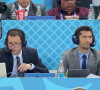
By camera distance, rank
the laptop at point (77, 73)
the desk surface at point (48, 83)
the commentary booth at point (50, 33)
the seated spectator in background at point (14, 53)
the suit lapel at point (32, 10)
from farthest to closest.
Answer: the suit lapel at point (32, 10), the commentary booth at point (50, 33), the seated spectator in background at point (14, 53), the laptop at point (77, 73), the desk surface at point (48, 83)

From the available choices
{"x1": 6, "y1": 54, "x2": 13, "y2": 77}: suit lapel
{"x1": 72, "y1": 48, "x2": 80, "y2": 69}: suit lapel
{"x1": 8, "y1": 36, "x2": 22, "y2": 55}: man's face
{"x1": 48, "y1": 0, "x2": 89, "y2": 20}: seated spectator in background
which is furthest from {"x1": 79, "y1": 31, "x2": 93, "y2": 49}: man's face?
{"x1": 48, "y1": 0, "x2": 89, "y2": 20}: seated spectator in background

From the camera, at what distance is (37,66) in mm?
4207

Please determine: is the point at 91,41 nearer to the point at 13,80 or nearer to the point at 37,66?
the point at 37,66

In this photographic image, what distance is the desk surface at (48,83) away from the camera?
2.87 meters

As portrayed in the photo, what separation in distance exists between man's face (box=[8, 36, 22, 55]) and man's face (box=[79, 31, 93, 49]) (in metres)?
0.72

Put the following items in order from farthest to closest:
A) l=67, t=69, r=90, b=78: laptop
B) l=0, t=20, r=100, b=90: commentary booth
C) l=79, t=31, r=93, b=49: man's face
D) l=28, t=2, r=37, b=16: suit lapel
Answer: l=28, t=2, r=37, b=16: suit lapel → l=0, t=20, r=100, b=90: commentary booth → l=79, t=31, r=93, b=49: man's face → l=67, t=69, r=90, b=78: laptop

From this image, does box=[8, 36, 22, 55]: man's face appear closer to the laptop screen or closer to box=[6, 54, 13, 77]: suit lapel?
box=[6, 54, 13, 77]: suit lapel

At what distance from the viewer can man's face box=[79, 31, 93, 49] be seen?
13.8 feet

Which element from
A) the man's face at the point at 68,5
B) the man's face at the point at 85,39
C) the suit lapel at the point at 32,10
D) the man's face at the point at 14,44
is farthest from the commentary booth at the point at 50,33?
the man's face at the point at 14,44

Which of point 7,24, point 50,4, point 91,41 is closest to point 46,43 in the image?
point 7,24

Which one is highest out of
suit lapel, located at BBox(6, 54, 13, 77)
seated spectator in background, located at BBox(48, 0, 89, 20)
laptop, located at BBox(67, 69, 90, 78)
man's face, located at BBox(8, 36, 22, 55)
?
seated spectator in background, located at BBox(48, 0, 89, 20)

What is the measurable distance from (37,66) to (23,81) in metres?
1.31

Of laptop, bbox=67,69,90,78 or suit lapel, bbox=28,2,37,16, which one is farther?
suit lapel, bbox=28,2,37,16

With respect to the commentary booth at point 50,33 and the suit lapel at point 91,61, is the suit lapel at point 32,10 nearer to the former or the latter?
the commentary booth at point 50,33
